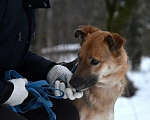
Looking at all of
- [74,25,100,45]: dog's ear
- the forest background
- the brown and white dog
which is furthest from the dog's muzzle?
the forest background

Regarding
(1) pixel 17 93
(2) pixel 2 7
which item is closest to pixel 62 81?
(1) pixel 17 93

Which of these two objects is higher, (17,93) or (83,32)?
(83,32)

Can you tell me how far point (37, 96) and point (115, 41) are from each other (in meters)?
0.85

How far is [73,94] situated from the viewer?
121 inches

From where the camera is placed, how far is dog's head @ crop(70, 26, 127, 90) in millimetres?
3195

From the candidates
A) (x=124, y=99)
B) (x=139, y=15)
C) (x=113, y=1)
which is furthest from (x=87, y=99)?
(x=139, y=15)

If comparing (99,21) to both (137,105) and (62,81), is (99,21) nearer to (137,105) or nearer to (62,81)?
(137,105)

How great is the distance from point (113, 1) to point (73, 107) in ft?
18.2

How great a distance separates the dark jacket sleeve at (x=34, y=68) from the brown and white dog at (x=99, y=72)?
11.3 inches

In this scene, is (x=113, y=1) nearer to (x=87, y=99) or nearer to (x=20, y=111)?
(x=87, y=99)

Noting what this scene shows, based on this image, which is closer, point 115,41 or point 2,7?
point 2,7

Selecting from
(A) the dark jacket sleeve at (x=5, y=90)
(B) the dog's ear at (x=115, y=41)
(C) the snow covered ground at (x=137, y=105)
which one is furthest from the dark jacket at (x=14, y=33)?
(C) the snow covered ground at (x=137, y=105)

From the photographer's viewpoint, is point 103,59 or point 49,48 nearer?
point 103,59

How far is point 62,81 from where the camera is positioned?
316 cm
